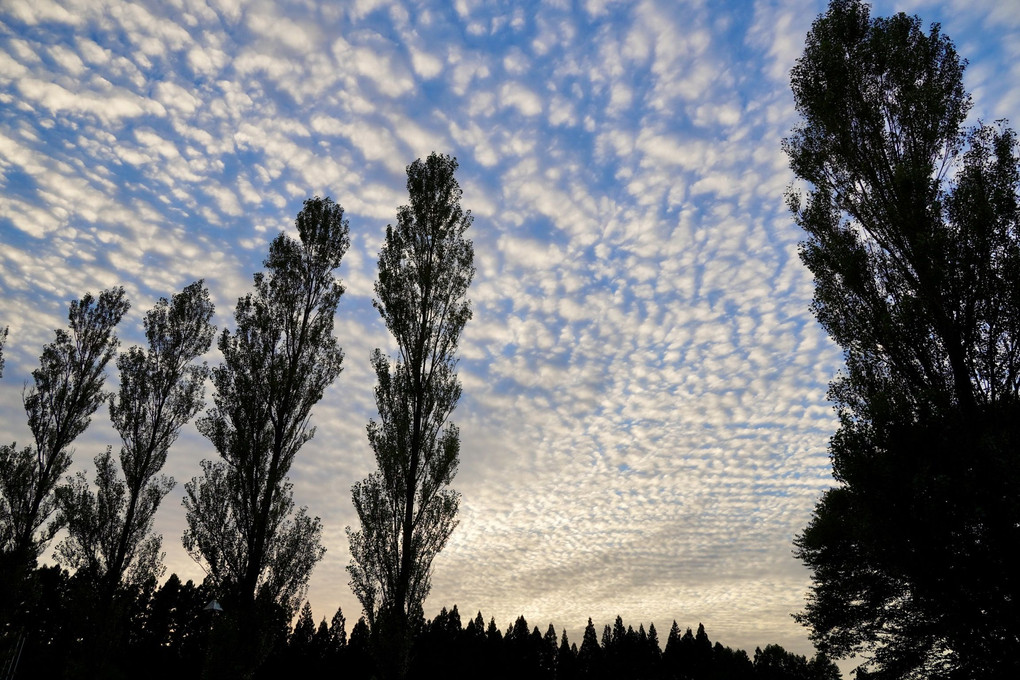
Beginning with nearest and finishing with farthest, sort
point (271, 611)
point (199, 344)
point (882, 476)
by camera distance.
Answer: point (882, 476), point (271, 611), point (199, 344)

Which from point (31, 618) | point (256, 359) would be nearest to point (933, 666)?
point (256, 359)

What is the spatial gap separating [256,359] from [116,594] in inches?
403

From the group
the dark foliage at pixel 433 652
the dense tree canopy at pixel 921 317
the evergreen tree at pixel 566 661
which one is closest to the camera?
the dense tree canopy at pixel 921 317

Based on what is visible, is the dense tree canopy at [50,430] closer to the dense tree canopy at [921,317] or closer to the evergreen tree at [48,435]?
the evergreen tree at [48,435]

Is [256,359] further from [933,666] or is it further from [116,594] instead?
[933,666]

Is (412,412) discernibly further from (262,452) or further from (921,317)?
(921,317)

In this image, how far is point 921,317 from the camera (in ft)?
37.1

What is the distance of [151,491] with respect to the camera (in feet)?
68.3

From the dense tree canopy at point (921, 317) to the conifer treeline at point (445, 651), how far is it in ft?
100

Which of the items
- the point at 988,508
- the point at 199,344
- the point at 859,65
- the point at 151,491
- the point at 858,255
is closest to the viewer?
the point at 988,508

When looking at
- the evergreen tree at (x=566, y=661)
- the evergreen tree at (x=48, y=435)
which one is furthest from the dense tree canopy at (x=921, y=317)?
the evergreen tree at (x=566, y=661)

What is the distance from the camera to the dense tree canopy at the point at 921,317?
10852 millimetres

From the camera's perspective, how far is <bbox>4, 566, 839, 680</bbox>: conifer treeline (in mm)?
44747

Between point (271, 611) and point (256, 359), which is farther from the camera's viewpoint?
point (256, 359)
